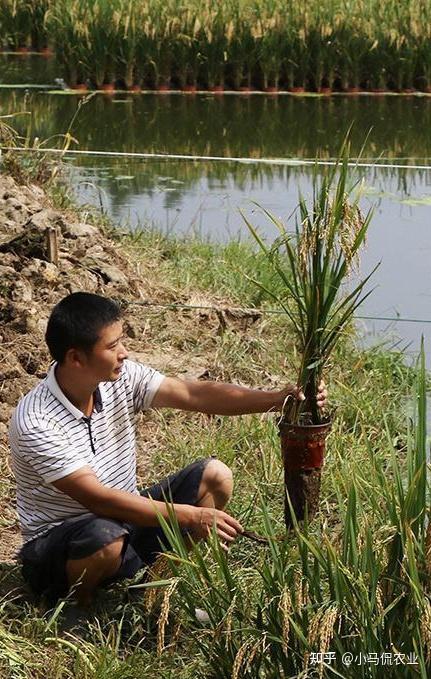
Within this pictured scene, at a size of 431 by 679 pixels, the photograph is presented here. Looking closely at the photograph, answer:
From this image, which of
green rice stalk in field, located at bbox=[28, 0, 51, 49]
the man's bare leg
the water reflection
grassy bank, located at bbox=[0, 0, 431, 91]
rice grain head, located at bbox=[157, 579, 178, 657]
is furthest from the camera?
green rice stalk in field, located at bbox=[28, 0, 51, 49]

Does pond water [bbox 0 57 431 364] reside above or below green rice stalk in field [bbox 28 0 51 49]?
below

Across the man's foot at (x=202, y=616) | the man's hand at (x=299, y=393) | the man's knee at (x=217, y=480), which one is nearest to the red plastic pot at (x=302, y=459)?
the man's hand at (x=299, y=393)

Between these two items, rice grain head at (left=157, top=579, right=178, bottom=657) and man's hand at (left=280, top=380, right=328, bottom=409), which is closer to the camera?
rice grain head at (left=157, top=579, right=178, bottom=657)

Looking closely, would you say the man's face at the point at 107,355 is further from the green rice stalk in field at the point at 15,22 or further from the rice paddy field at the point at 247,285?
the green rice stalk in field at the point at 15,22

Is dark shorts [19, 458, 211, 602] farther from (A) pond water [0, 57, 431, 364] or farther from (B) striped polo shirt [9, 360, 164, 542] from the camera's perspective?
(A) pond water [0, 57, 431, 364]

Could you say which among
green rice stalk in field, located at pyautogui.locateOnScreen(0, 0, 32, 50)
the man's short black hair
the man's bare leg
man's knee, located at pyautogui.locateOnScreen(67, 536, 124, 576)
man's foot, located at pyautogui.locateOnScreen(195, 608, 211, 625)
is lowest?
man's foot, located at pyautogui.locateOnScreen(195, 608, 211, 625)

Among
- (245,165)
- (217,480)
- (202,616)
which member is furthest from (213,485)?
(245,165)

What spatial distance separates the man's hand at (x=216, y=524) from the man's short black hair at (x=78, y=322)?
1.77 ft

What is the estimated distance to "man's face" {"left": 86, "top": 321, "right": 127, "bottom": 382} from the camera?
3.66 m

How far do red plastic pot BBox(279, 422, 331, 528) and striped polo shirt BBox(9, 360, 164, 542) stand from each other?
0.45 metres

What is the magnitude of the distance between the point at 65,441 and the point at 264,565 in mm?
760

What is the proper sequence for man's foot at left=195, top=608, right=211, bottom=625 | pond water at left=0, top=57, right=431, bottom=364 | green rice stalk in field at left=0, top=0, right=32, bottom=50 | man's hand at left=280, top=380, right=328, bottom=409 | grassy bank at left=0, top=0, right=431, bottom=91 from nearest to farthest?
man's foot at left=195, top=608, right=211, bottom=625
man's hand at left=280, top=380, right=328, bottom=409
pond water at left=0, top=57, right=431, bottom=364
grassy bank at left=0, top=0, right=431, bottom=91
green rice stalk in field at left=0, top=0, right=32, bottom=50

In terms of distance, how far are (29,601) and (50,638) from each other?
1.27 ft

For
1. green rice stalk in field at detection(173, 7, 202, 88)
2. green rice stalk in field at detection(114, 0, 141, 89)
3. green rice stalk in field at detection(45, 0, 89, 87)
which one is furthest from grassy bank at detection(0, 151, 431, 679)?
green rice stalk in field at detection(45, 0, 89, 87)
